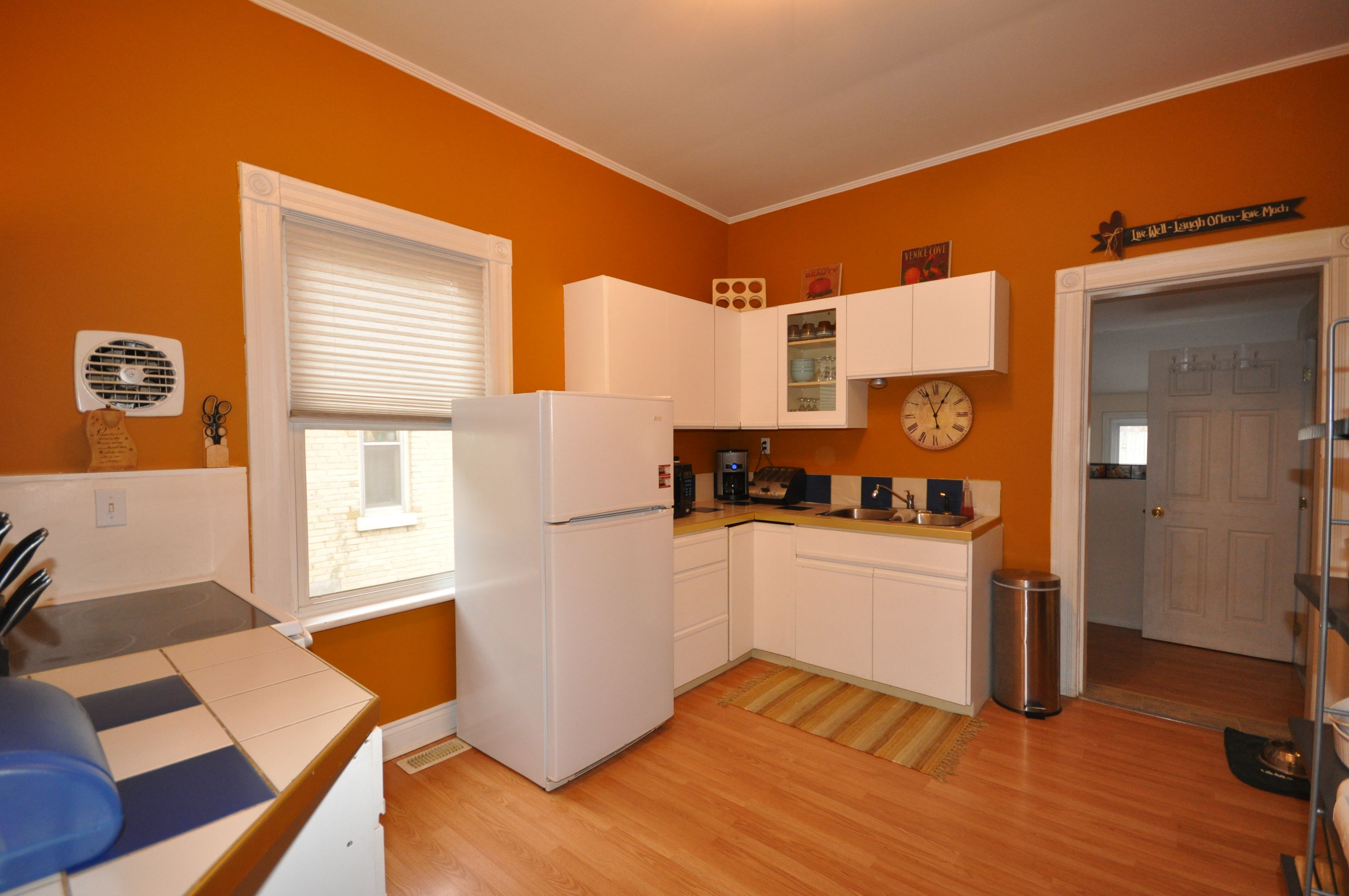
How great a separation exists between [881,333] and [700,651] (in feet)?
6.54

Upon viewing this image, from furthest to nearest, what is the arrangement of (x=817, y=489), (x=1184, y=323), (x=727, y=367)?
(x=1184, y=323) < (x=817, y=489) < (x=727, y=367)

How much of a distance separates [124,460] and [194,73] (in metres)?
1.30

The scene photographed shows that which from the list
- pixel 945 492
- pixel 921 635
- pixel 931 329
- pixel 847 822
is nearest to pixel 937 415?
pixel 945 492

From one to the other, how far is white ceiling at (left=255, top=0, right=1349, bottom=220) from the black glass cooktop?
2.07 m

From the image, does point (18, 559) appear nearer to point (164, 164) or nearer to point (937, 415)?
point (164, 164)

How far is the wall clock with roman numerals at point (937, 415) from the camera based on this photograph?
341 centimetres

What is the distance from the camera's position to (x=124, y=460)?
1849 millimetres

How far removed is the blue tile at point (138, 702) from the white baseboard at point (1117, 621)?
5249 mm

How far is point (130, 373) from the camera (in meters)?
1.91

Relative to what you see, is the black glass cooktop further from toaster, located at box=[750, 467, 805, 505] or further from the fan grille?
toaster, located at box=[750, 467, 805, 505]

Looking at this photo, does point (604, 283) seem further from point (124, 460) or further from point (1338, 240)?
point (1338, 240)

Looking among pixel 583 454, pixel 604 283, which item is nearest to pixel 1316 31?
pixel 604 283

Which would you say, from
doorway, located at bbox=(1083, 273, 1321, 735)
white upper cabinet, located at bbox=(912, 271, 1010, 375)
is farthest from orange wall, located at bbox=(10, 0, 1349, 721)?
doorway, located at bbox=(1083, 273, 1321, 735)

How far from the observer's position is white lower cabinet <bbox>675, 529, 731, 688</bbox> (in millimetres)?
3102
